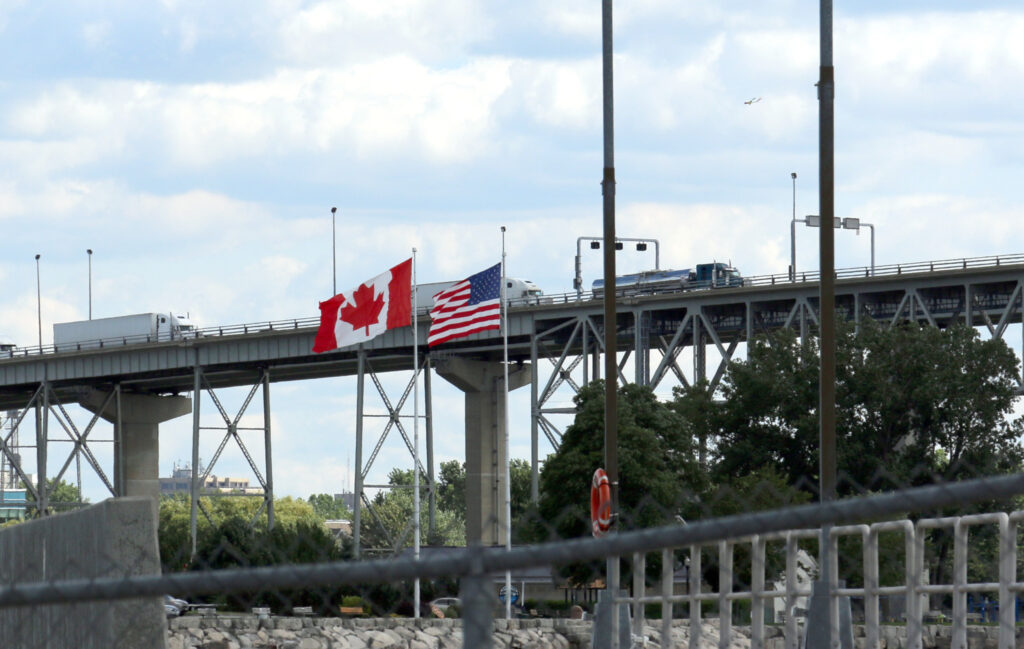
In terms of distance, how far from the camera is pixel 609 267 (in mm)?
26656

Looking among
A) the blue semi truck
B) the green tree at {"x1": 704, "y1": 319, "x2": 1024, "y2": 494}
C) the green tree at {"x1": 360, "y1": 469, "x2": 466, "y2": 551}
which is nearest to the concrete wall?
the green tree at {"x1": 704, "y1": 319, "x2": 1024, "y2": 494}

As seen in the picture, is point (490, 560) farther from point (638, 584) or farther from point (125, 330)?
point (125, 330)

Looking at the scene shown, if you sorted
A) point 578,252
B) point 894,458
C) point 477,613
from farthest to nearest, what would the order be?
1. point 578,252
2. point 894,458
3. point 477,613

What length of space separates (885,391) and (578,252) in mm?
21079

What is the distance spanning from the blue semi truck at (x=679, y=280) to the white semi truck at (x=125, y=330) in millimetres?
26628

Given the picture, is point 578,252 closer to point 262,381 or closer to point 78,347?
point 262,381

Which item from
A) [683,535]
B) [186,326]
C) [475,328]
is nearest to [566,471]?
[475,328]

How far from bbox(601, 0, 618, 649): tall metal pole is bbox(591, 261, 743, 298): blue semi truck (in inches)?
1807

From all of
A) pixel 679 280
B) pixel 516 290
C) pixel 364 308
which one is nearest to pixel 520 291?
pixel 516 290

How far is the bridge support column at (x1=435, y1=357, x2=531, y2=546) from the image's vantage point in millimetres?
79500

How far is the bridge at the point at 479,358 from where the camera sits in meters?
71.1

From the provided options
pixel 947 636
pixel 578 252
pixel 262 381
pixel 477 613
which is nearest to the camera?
pixel 477 613

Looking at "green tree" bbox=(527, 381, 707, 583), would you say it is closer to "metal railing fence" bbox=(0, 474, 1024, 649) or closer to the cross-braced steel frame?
the cross-braced steel frame

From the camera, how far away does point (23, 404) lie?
105 m
